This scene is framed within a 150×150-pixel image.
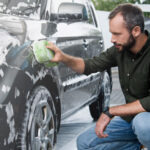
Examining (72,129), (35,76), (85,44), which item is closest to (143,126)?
(35,76)

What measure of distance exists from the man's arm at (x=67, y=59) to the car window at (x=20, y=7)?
18.3 inches

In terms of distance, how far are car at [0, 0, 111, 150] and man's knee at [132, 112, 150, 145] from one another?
0.71m

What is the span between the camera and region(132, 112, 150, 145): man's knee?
3.58m

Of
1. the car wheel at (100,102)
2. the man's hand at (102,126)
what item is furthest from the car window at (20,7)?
the car wheel at (100,102)

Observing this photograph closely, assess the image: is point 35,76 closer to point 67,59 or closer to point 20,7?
point 67,59

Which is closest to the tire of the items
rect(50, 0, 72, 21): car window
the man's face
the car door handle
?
the man's face

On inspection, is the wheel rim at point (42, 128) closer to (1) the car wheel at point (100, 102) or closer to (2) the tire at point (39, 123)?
(2) the tire at point (39, 123)

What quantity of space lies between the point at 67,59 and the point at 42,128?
62 cm

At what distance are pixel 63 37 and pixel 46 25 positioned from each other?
405mm

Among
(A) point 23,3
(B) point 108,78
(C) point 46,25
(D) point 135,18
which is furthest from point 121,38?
(B) point 108,78

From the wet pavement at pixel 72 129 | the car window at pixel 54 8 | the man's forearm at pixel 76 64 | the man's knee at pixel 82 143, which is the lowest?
the wet pavement at pixel 72 129

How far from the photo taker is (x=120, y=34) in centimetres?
364

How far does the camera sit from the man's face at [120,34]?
11.9 feet

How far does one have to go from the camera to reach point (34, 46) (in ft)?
11.1
